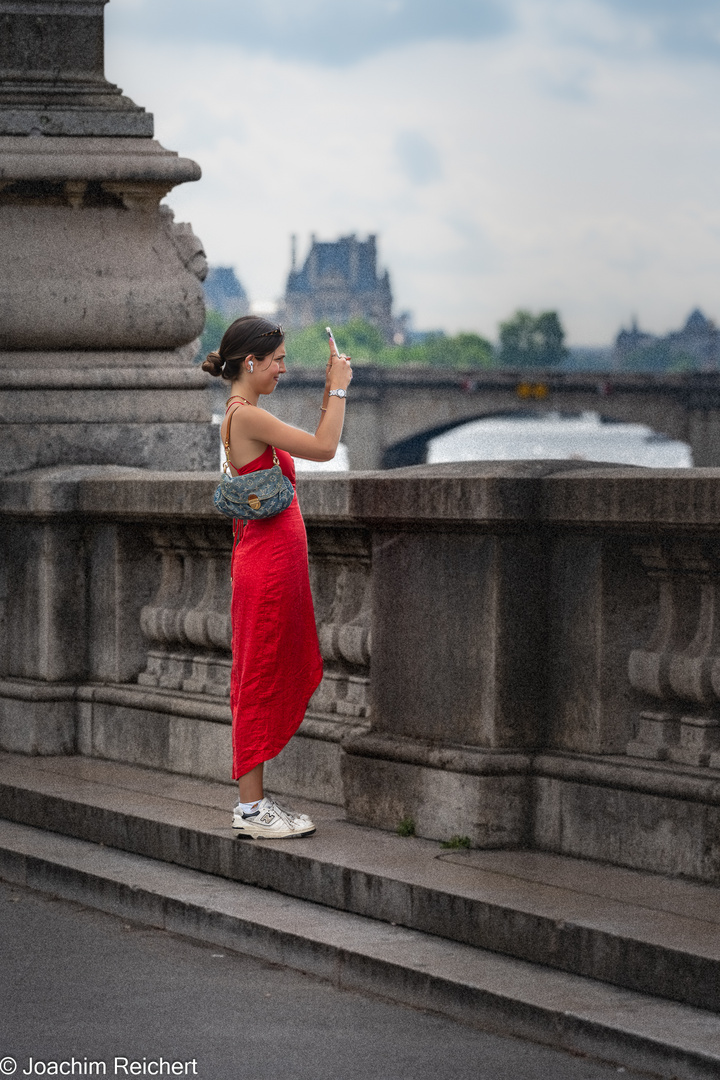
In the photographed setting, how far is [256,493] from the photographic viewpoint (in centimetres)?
579

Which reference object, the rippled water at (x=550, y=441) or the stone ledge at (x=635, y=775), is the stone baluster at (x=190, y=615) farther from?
the rippled water at (x=550, y=441)

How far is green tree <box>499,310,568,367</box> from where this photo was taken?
176750mm

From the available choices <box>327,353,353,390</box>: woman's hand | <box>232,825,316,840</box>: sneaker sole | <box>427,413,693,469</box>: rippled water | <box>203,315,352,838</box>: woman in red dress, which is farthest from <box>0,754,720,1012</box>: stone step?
<box>427,413,693,469</box>: rippled water

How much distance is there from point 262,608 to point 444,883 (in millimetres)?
1080

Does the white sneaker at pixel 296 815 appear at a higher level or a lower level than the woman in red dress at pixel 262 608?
lower

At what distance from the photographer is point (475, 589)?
564 cm

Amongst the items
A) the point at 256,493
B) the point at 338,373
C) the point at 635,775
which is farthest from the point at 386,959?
the point at 338,373

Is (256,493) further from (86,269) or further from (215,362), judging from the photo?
(86,269)

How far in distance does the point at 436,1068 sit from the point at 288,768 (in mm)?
2525

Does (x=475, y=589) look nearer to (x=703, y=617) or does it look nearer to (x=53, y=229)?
(x=703, y=617)

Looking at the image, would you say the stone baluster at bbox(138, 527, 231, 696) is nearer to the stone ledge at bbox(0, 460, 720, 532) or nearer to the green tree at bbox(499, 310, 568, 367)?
the stone ledge at bbox(0, 460, 720, 532)

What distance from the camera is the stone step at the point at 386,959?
13.7ft

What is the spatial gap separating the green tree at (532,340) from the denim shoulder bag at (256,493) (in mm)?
171533

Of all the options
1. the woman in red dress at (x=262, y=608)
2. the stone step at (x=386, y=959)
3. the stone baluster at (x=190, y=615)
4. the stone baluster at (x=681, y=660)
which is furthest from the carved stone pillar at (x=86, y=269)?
the stone baluster at (x=681, y=660)
